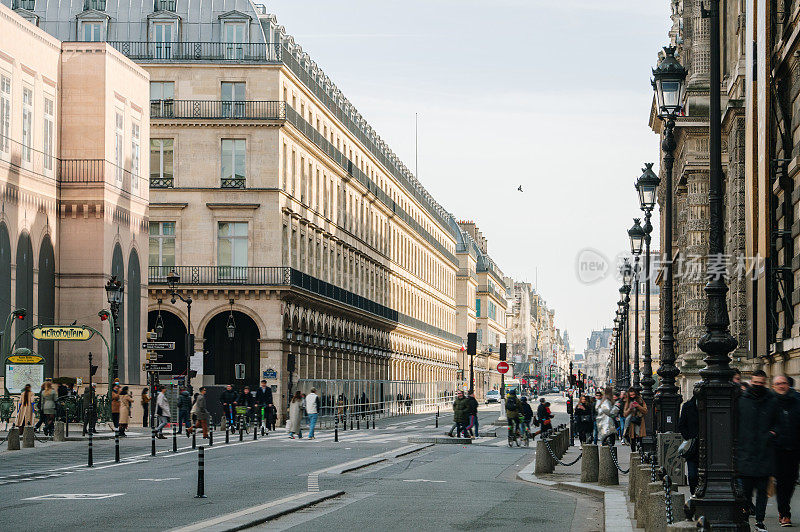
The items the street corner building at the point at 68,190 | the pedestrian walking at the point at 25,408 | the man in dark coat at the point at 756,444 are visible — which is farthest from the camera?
the street corner building at the point at 68,190

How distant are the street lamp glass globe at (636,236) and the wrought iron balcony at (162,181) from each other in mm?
33442

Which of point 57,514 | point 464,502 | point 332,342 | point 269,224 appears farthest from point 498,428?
point 57,514

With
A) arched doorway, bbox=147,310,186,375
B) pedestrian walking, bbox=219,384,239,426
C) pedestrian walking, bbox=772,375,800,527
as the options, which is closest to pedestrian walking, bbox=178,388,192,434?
pedestrian walking, bbox=219,384,239,426

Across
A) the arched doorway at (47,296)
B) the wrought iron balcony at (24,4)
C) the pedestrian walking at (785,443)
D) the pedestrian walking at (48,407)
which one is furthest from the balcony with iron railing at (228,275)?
the pedestrian walking at (785,443)

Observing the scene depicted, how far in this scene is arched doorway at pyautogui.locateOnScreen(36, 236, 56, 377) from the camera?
1935 inches

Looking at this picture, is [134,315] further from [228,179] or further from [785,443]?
[785,443]

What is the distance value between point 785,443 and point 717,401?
203cm

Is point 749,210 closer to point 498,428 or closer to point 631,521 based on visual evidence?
point 631,521

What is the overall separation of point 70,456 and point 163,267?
3391cm

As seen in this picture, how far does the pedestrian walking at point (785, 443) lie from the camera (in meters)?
14.5

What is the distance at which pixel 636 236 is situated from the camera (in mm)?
36562

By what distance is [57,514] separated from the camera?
17.1m

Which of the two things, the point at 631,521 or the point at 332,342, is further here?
Answer: the point at 332,342

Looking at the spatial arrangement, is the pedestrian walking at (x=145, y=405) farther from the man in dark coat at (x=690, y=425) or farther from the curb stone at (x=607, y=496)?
the man in dark coat at (x=690, y=425)
